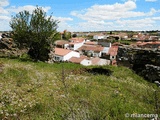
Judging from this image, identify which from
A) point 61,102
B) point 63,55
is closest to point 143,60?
point 61,102

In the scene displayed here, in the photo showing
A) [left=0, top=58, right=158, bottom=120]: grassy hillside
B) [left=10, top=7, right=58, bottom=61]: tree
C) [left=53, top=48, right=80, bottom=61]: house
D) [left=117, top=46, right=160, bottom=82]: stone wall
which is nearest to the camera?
Result: [left=0, top=58, right=158, bottom=120]: grassy hillside

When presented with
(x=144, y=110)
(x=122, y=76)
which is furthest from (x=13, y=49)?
(x=144, y=110)

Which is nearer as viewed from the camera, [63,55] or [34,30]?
[34,30]

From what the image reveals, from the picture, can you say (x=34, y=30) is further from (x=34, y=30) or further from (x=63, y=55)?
(x=63, y=55)

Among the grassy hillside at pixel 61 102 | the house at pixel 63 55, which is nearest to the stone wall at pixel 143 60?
the grassy hillside at pixel 61 102

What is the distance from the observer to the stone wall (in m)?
17.5

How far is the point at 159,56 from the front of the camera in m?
18.0

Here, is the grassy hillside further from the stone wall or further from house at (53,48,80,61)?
house at (53,48,80,61)

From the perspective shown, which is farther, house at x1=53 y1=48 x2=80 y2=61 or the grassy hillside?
house at x1=53 y1=48 x2=80 y2=61

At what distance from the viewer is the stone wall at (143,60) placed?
17466 millimetres

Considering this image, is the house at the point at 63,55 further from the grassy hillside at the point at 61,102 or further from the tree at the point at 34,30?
the grassy hillside at the point at 61,102

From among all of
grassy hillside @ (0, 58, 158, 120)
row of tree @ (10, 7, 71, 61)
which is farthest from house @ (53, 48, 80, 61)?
grassy hillside @ (0, 58, 158, 120)

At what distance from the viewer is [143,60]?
19172mm

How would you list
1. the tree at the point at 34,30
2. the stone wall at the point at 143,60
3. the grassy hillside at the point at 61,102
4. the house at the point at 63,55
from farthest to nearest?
the house at the point at 63,55 → the tree at the point at 34,30 → the stone wall at the point at 143,60 → the grassy hillside at the point at 61,102
